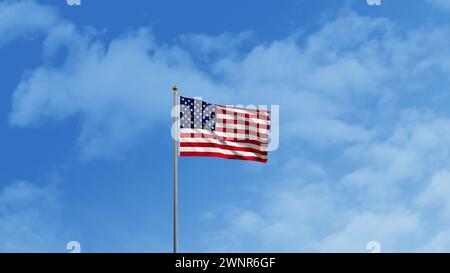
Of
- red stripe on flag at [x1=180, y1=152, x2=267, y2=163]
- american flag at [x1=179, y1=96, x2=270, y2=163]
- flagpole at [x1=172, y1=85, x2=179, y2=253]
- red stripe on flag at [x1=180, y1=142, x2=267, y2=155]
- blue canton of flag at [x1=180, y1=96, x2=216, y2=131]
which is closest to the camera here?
flagpole at [x1=172, y1=85, x2=179, y2=253]

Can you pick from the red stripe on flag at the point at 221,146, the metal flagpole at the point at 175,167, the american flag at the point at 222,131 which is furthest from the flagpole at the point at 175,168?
the red stripe on flag at the point at 221,146

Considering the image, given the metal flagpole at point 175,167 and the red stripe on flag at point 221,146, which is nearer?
the metal flagpole at point 175,167

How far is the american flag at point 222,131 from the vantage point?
75.8 feet

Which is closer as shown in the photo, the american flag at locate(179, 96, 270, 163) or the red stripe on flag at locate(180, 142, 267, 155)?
the red stripe on flag at locate(180, 142, 267, 155)

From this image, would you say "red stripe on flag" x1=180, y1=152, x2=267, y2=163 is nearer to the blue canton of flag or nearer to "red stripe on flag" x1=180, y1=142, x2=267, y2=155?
"red stripe on flag" x1=180, y1=142, x2=267, y2=155

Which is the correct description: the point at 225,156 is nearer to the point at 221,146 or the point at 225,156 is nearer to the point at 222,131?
the point at 221,146

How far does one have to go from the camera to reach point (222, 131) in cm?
2364

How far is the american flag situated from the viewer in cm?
2311

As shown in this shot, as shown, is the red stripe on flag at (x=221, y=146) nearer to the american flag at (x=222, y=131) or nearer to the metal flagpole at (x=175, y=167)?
the american flag at (x=222, y=131)

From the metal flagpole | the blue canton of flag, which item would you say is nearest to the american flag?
the blue canton of flag

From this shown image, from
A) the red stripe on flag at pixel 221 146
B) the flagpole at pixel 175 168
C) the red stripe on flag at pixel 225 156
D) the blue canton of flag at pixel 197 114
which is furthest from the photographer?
the blue canton of flag at pixel 197 114
